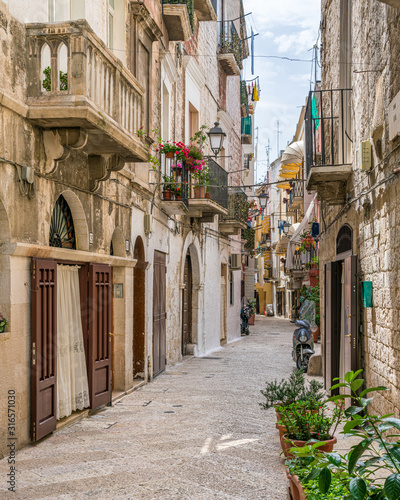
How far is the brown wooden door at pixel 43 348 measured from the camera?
6.99 meters

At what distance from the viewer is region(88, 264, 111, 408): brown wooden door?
8891 millimetres

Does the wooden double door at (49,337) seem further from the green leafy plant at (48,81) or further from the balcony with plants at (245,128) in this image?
the balcony with plants at (245,128)

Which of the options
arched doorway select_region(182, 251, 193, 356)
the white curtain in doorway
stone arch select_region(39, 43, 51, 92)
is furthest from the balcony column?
arched doorway select_region(182, 251, 193, 356)

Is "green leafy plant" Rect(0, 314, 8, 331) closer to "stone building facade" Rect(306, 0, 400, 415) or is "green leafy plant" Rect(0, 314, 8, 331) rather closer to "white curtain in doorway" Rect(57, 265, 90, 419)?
"white curtain in doorway" Rect(57, 265, 90, 419)

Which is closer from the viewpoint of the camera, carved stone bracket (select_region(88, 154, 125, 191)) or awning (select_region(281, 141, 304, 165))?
carved stone bracket (select_region(88, 154, 125, 191))

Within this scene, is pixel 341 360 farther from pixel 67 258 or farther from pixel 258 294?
pixel 258 294

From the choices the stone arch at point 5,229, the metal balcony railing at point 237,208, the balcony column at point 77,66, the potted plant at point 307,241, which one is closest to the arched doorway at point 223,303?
the metal balcony railing at point 237,208

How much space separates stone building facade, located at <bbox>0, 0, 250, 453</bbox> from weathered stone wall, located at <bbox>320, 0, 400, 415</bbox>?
3039 millimetres

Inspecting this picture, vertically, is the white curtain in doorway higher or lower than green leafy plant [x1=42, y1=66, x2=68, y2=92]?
lower

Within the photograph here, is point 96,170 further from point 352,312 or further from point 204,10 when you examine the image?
→ point 204,10

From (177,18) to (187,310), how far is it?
8036mm

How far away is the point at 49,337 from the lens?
7.45m

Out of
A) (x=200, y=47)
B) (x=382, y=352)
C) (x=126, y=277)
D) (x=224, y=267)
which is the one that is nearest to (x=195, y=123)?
(x=200, y=47)

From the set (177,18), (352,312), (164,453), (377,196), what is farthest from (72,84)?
(177,18)
